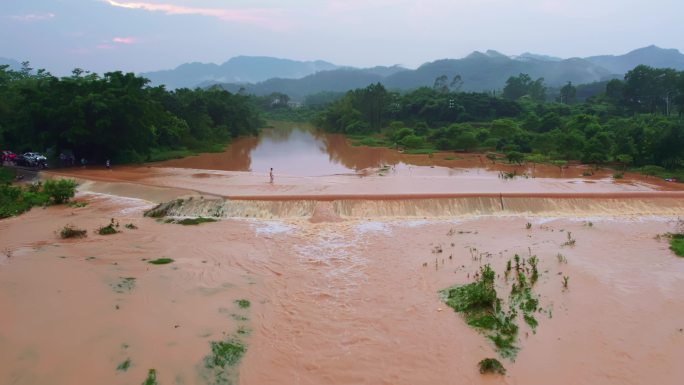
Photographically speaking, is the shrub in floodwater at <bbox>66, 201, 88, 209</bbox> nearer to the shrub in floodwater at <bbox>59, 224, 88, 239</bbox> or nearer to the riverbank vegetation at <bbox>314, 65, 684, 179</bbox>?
the shrub in floodwater at <bbox>59, 224, 88, 239</bbox>

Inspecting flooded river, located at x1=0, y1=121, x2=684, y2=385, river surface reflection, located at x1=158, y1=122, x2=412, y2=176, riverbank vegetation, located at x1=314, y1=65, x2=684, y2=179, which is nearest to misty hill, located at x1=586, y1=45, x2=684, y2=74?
riverbank vegetation, located at x1=314, y1=65, x2=684, y2=179

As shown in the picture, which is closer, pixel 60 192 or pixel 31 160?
pixel 60 192

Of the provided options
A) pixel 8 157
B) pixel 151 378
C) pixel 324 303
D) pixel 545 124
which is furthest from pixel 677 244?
pixel 8 157

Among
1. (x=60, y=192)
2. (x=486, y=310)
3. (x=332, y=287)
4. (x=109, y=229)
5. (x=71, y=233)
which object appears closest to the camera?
(x=486, y=310)

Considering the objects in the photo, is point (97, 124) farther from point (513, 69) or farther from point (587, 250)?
point (513, 69)

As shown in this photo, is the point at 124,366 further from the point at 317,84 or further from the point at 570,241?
the point at 317,84

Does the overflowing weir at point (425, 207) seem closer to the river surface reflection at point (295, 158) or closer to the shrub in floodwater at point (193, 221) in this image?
the shrub in floodwater at point (193, 221)

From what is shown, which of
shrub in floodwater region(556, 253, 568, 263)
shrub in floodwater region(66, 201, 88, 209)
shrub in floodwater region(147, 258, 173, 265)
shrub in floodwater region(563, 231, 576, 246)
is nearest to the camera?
shrub in floodwater region(147, 258, 173, 265)
